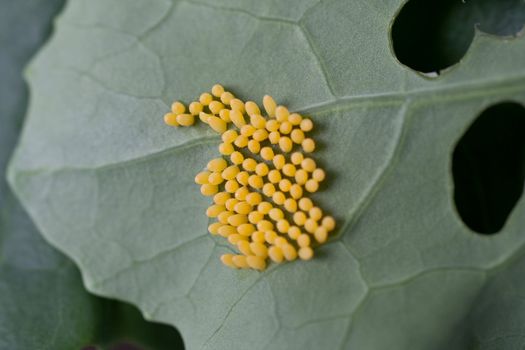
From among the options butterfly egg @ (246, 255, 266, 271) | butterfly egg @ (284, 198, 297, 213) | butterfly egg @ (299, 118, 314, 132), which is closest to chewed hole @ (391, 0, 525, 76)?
butterfly egg @ (299, 118, 314, 132)

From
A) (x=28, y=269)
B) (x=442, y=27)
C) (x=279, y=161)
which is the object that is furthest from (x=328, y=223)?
(x=28, y=269)

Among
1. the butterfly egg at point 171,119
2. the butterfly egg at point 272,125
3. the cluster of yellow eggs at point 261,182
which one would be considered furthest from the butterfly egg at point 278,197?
the butterfly egg at point 171,119

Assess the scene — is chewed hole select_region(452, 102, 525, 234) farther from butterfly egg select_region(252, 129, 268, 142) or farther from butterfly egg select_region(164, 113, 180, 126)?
butterfly egg select_region(164, 113, 180, 126)

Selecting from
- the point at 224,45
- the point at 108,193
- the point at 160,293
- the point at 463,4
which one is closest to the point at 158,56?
the point at 224,45

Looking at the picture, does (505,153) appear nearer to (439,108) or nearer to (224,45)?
(439,108)

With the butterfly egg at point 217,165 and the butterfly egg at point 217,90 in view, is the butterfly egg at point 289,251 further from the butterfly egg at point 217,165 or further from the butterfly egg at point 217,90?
the butterfly egg at point 217,90

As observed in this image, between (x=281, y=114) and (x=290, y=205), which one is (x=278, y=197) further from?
(x=281, y=114)
